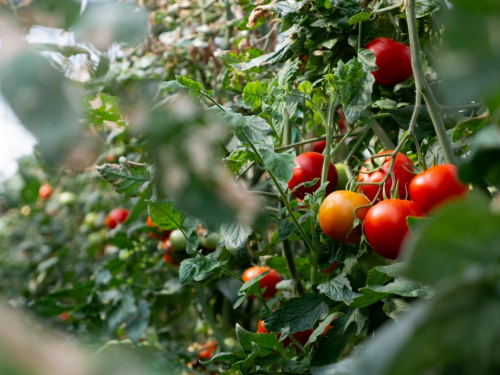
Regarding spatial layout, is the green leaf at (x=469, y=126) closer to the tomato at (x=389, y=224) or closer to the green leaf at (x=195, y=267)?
the tomato at (x=389, y=224)

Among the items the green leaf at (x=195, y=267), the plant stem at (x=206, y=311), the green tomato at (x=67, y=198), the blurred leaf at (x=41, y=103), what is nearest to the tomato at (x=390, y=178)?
the green leaf at (x=195, y=267)

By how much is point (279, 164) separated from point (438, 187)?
0.19 meters

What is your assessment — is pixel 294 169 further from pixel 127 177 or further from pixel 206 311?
pixel 206 311

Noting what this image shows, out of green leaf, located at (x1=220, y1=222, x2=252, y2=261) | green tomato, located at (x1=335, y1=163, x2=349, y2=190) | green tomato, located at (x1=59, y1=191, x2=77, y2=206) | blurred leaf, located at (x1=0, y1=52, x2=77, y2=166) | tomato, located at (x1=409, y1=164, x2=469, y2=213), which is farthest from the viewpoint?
green tomato, located at (x1=59, y1=191, x2=77, y2=206)

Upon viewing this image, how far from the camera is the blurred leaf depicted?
0.16 meters

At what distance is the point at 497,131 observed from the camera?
0.27m

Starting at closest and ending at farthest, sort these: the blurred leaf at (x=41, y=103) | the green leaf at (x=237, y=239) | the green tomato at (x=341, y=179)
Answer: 1. the blurred leaf at (x=41, y=103)
2. the green leaf at (x=237, y=239)
3. the green tomato at (x=341, y=179)

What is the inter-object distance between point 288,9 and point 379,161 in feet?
0.87

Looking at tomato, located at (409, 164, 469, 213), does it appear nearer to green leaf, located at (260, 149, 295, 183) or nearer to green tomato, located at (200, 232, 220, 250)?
green leaf, located at (260, 149, 295, 183)

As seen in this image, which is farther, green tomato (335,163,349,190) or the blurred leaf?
green tomato (335,163,349,190)

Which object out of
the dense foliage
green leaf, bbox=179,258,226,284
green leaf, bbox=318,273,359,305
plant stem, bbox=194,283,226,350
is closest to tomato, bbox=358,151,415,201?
the dense foliage

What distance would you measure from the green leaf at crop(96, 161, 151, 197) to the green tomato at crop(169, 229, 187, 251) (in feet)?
1.43

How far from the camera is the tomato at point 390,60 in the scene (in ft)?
2.35

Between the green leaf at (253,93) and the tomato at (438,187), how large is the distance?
27 cm
